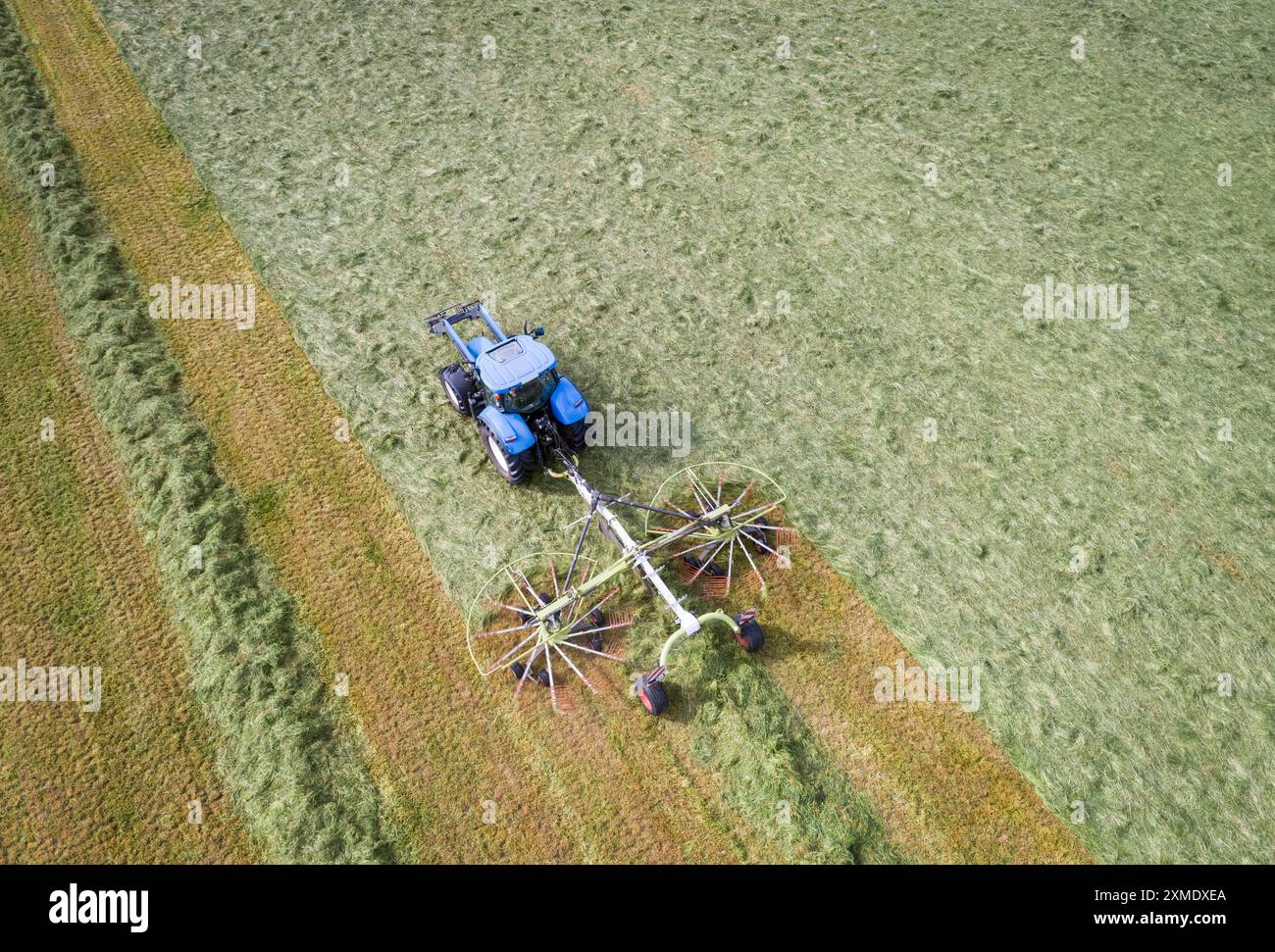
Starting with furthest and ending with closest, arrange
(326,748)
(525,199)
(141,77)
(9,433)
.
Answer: (141,77), (525,199), (9,433), (326,748)

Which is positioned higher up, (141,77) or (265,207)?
(141,77)

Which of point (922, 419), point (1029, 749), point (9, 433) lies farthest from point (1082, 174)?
point (9, 433)

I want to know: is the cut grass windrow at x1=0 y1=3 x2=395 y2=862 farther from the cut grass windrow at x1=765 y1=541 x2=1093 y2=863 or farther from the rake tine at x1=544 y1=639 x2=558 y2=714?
the cut grass windrow at x1=765 y1=541 x2=1093 y2=863

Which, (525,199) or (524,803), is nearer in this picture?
(524,803)

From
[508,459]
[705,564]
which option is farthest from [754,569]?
[508,459]

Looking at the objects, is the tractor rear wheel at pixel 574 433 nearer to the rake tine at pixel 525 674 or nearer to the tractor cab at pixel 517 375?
the tractor cab at pixel 517 375
